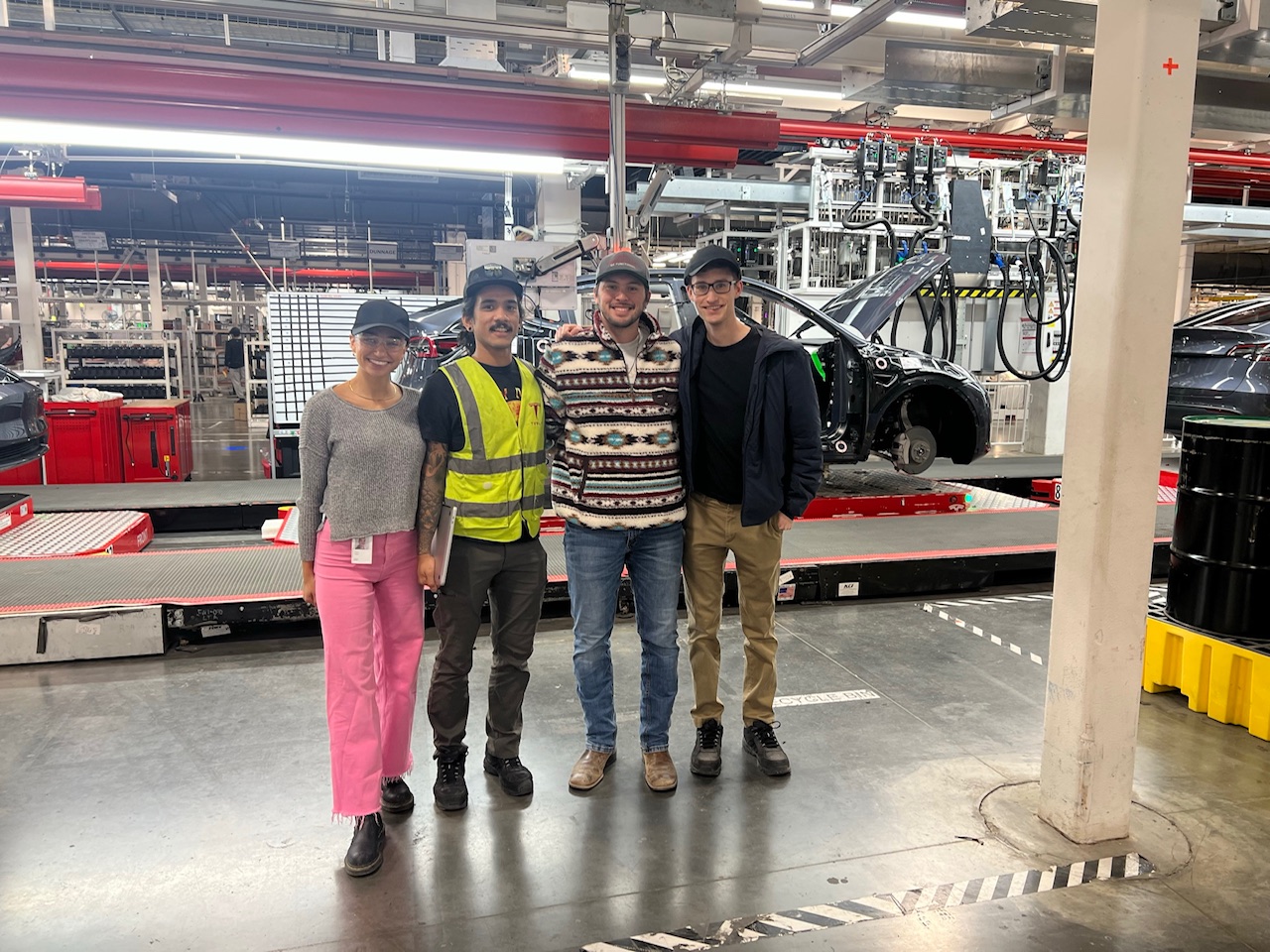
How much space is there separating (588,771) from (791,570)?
234 cm

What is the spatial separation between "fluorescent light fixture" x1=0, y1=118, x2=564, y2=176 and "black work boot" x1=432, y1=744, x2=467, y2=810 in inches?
136

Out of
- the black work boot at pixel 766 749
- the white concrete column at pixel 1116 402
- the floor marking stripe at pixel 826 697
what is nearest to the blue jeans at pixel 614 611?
the black work boot at pixel 766 749

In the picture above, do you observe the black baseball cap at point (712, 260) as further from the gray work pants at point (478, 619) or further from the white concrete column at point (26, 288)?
the white concrete column at point (26, 288)

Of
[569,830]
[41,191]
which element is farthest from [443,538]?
[41,191]

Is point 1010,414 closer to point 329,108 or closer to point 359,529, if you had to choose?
point 329,108

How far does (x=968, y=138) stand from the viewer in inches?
333

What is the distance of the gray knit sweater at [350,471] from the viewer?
2344 mm

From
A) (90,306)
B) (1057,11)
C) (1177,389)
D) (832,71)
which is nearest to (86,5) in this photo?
(832,71)

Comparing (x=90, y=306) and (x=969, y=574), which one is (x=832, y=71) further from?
(x=90, y=306)

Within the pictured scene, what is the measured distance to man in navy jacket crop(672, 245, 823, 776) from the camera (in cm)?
274

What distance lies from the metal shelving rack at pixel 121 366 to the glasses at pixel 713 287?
1033cm

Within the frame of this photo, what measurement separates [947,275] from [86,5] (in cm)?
785

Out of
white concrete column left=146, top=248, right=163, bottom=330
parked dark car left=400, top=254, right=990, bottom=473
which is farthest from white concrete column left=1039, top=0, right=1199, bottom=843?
white concrete column left=146, top=248, right=163, bottom=330

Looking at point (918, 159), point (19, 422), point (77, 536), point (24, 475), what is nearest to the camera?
point (19, 422)
